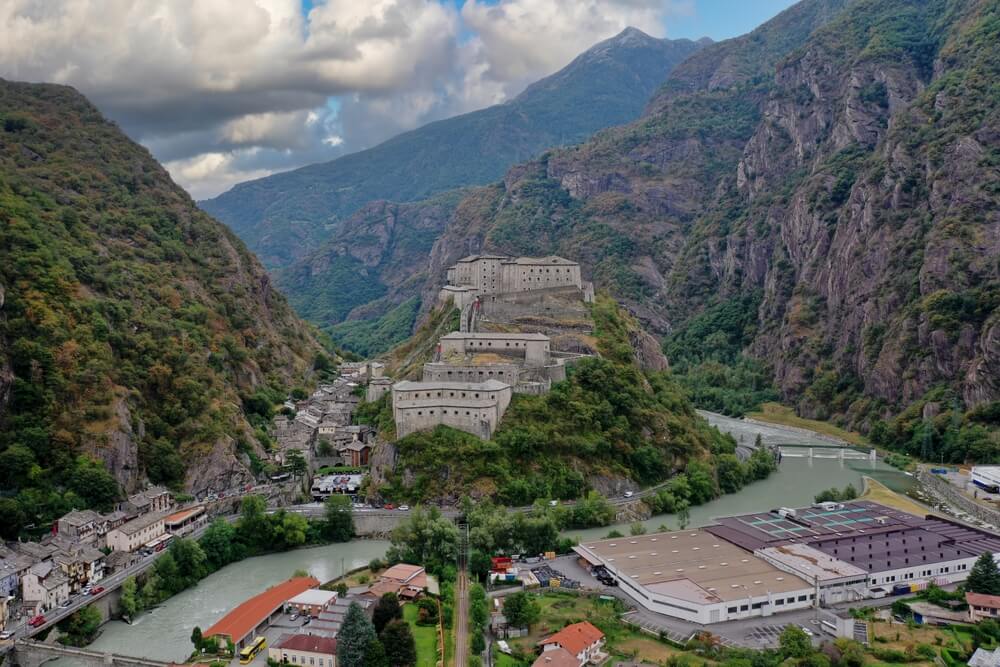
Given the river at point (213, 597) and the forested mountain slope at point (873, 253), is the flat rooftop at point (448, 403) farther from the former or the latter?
the forested mountain slope at point (873, 253)

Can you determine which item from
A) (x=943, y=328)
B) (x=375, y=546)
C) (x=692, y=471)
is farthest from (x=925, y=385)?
(x=375, y=546)

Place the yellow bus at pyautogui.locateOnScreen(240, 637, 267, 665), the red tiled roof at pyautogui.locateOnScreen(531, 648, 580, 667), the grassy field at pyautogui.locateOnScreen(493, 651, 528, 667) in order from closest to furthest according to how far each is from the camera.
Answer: the red tiled roof at pyautogui.locateOnScreen(531, 648, 580, 667), the grassy field at pyautogui.locateOnScreen(493, 651, 528, 667), the yellow bus at pyautogui.locateOnScreen(240, 637, 267, 665)

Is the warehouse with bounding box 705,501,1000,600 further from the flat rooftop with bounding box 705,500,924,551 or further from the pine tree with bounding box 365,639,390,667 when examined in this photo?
the pine tree with bounding box 365,639,390,667

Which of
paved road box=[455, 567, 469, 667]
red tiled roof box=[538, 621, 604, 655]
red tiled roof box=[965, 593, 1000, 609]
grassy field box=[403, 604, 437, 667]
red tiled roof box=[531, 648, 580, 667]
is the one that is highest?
red tiled roof box=[538, 621, 604, 655]

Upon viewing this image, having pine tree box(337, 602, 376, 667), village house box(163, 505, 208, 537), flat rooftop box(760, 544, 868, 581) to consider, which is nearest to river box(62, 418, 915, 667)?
village house box(163, 505, 208, 537)

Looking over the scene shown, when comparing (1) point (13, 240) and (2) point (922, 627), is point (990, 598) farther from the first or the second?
(1) point (13, 240)

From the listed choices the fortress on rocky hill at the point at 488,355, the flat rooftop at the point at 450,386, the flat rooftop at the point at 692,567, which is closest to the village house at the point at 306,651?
the flat rooftop at the point at 692,567

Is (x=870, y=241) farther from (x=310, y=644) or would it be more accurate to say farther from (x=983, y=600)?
(x=310, y=644)
